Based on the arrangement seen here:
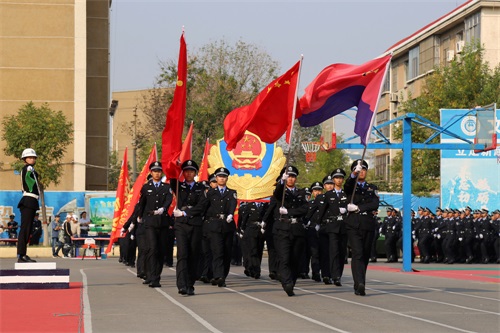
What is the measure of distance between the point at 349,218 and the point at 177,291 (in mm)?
3174

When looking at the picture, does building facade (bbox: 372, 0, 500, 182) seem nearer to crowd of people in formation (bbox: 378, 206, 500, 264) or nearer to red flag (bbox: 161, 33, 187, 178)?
crowd of people in formation (bbox: 378, 206, 500, 264)

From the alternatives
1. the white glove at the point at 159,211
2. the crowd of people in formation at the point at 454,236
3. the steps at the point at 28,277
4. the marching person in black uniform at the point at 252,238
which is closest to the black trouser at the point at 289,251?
the white glove at the point at 159,211

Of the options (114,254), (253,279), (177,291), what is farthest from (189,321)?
(114,254)

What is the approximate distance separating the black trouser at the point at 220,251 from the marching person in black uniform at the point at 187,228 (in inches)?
82.3

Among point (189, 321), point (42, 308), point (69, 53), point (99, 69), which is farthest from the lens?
point (99, 69)

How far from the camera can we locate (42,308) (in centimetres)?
1527

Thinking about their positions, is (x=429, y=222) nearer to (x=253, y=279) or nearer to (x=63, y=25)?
(x=253, y=279)

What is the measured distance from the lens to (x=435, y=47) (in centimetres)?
7825

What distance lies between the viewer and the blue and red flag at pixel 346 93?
62.6 feet

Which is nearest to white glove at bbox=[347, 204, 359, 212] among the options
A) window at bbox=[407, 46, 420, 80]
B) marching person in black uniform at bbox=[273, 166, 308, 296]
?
marching person in black uniform at bbox=[273, 166, 308, 296]

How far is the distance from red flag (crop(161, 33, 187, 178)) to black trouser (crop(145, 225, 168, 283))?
1557mm

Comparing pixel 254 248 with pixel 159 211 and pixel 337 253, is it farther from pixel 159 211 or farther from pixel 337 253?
pixel 159 211

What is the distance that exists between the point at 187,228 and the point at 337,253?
3.53 meters

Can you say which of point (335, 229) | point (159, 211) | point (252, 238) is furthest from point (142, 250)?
point (335, 229)
